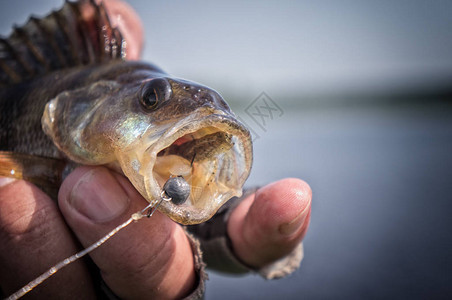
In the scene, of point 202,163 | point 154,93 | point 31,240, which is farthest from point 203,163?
point 31,240

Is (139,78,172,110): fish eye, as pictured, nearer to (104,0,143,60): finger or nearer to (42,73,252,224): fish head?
(42,73,252,224): fish head

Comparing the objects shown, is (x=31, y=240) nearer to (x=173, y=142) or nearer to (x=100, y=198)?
(x=100, y=198)

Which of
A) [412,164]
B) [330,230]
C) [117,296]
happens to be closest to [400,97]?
[412,164]

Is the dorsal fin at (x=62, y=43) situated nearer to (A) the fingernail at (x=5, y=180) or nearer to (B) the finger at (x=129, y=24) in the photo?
(B) the finger at (x=129, y=24)

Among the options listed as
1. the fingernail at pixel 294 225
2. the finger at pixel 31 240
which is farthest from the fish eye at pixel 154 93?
the fingernail at pixel 294 225

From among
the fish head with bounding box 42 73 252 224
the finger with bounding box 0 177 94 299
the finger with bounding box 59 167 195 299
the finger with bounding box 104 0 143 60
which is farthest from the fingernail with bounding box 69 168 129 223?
the finger with bounding box 104 0 143 60

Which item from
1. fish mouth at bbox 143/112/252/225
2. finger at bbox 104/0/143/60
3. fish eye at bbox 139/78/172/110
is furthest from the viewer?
finger at bbox 104/0/143/60

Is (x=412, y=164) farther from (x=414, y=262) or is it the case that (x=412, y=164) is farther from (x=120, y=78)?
(x=120, y=78)
